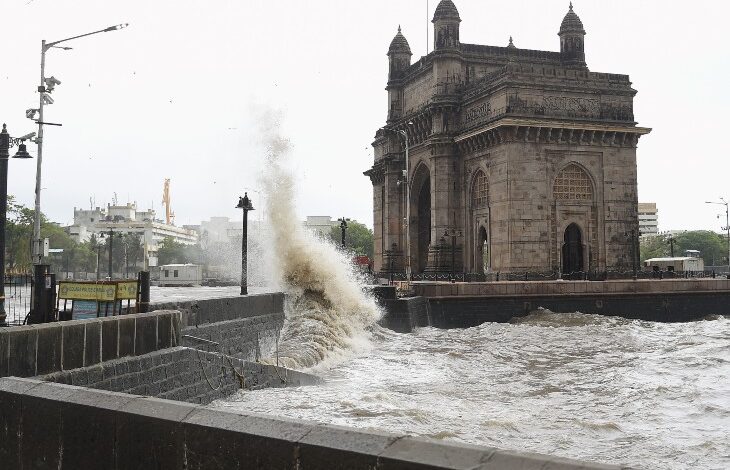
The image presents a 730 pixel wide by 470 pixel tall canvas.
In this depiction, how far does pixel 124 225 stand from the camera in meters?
138

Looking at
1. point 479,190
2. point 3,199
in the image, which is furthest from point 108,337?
point 479,190

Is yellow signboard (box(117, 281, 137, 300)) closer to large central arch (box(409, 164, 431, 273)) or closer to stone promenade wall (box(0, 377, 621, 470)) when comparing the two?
stone promenade wall (box(0, 377, 621, 470))

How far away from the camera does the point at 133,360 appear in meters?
9.14

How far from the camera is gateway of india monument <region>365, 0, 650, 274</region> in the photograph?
130 feet

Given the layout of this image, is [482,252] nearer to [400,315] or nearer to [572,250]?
[572,250]

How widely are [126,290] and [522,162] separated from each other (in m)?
31.9

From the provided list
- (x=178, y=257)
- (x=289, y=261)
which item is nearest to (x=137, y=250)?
(x=178, y=257)

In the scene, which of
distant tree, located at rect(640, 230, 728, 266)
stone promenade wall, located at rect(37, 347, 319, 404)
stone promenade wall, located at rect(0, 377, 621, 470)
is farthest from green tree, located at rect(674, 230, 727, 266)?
stone promenade wall, located at rect(0, 377, 621, 470)

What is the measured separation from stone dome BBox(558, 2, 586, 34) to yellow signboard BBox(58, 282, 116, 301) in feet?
158

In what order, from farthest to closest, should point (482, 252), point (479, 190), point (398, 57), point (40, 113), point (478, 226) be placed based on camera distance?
point (398, 57), point (482, 252), point (479, 190), point (478, 226), point (40, 113)

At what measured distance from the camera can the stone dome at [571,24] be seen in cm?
5209

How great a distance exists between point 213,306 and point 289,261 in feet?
44.9

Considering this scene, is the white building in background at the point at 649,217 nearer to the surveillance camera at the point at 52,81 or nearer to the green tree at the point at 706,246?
the green tree at the point at 706,246

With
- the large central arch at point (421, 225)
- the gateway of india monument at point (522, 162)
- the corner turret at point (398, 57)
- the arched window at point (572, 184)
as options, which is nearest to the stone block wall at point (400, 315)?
the gateway of india monument at point (522, 162)
